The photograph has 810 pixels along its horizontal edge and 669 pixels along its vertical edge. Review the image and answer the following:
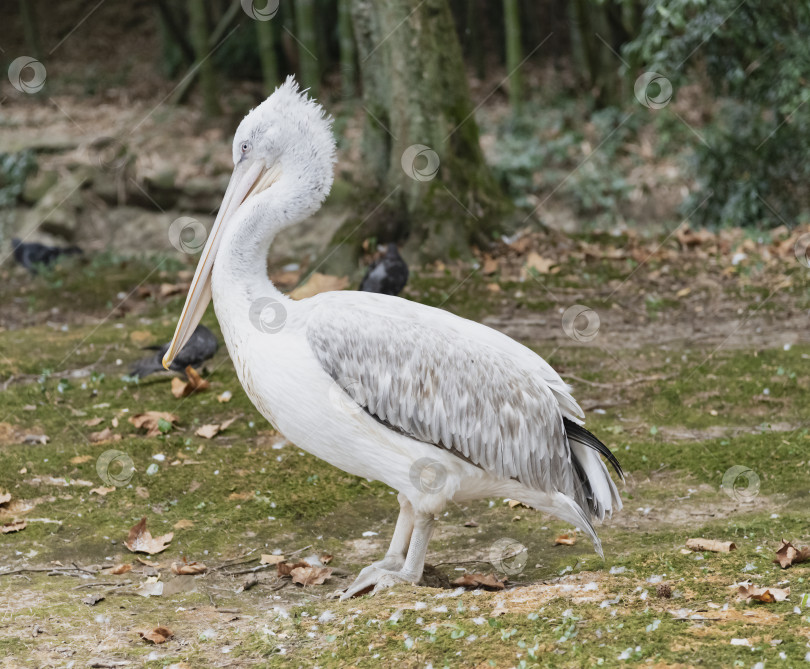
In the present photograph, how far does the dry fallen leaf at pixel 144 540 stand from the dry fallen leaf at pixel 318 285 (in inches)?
126

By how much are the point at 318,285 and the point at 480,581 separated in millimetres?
4033

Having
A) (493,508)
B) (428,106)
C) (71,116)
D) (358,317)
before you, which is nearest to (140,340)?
(428,106)

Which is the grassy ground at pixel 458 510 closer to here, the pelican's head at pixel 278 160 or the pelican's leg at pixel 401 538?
the pelican's leg at pixel 401 538

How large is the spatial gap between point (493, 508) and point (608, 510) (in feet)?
3.61

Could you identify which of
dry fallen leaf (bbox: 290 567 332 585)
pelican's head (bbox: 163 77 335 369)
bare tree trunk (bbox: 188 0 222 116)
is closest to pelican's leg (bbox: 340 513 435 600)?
dry fallen leaf (bbox: 290 567 332 585)

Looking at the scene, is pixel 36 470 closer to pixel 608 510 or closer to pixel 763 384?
pixel 608 510

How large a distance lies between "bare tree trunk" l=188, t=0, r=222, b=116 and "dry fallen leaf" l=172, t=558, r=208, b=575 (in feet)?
39.1

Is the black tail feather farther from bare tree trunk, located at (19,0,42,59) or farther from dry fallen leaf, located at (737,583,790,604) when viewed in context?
bare tree trunk, located at (19,0,42,59)

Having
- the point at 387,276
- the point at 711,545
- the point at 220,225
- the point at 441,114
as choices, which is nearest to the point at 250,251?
the point at 220,225

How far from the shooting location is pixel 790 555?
407 centimetres

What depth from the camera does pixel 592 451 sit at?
4.58m

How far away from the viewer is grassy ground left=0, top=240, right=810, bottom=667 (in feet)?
11.8

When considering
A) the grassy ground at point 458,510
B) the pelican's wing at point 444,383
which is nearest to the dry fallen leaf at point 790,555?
the grassy ground at point 458,510

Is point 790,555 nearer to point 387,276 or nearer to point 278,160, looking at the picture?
Result: point 278,160
